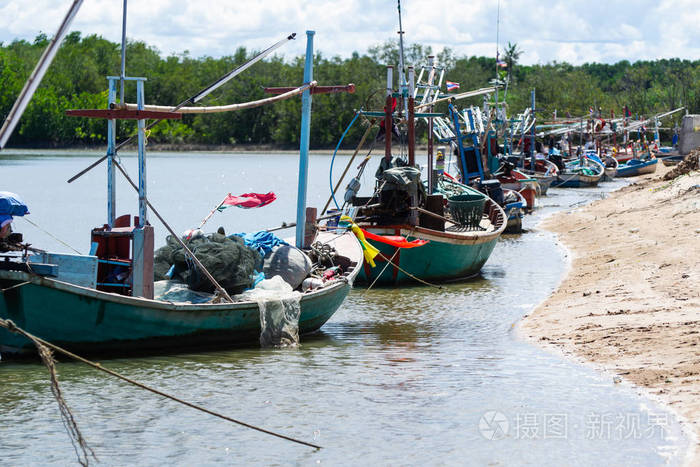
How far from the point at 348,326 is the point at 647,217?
475 inches

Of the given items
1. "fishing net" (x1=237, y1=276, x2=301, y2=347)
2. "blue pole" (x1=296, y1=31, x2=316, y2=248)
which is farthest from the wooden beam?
"fishing net" (x1=237, y1=276, x2=301, y2=347)

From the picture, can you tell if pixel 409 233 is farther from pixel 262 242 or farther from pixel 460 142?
pixel 460 142

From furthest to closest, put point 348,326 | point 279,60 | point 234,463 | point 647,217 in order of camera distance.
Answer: point 279,60
point 647,217
point 348,326
point 234,463

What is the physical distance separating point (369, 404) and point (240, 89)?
102m

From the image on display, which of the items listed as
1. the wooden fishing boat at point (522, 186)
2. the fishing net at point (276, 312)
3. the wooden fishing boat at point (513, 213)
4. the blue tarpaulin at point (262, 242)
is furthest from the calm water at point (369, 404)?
the wooden fishing boat at point (522, 186)

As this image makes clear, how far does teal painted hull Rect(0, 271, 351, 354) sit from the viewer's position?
10422mm

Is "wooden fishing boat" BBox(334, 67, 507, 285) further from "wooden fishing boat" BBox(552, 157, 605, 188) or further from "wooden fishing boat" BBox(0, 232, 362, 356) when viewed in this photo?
"wooden fishing boat" BBox(552, 157, 605, 188)

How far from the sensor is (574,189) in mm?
48562

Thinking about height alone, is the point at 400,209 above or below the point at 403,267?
above

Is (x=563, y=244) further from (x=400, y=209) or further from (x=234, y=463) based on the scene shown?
(x=234, y=463)

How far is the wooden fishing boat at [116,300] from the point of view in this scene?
10.4 metres

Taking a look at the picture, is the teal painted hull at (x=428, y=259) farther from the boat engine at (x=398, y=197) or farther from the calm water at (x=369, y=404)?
the calm water at (x=369, y=404)

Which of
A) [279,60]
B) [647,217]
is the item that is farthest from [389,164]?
[279,60]

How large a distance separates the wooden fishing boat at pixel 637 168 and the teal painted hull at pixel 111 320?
4644 cm
